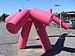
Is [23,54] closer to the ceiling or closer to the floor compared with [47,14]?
closer to the floor

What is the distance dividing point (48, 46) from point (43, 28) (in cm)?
114

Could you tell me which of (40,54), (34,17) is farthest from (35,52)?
(34,17)

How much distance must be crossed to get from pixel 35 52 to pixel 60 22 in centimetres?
270

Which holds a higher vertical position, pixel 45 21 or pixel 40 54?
pixel 45 21

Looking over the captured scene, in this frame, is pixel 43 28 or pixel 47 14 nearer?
pixel 47 14

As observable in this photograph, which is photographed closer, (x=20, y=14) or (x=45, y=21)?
(x=45, y=21)

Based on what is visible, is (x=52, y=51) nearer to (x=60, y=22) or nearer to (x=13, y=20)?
(x=60, y=22)

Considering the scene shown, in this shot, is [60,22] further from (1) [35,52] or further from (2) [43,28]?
(1) [35,52]

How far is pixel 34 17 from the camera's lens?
1628 cm

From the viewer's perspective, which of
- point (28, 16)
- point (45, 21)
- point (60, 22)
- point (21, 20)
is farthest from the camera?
point (60, 22)

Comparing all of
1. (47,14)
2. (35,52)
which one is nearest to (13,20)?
(47,14)

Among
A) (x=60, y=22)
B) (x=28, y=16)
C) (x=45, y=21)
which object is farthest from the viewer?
(x=60, y=22)

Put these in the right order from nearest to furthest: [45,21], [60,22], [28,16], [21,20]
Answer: [45,21], [21,20], [28,16], [60,22]

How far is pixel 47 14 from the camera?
49.7ft
